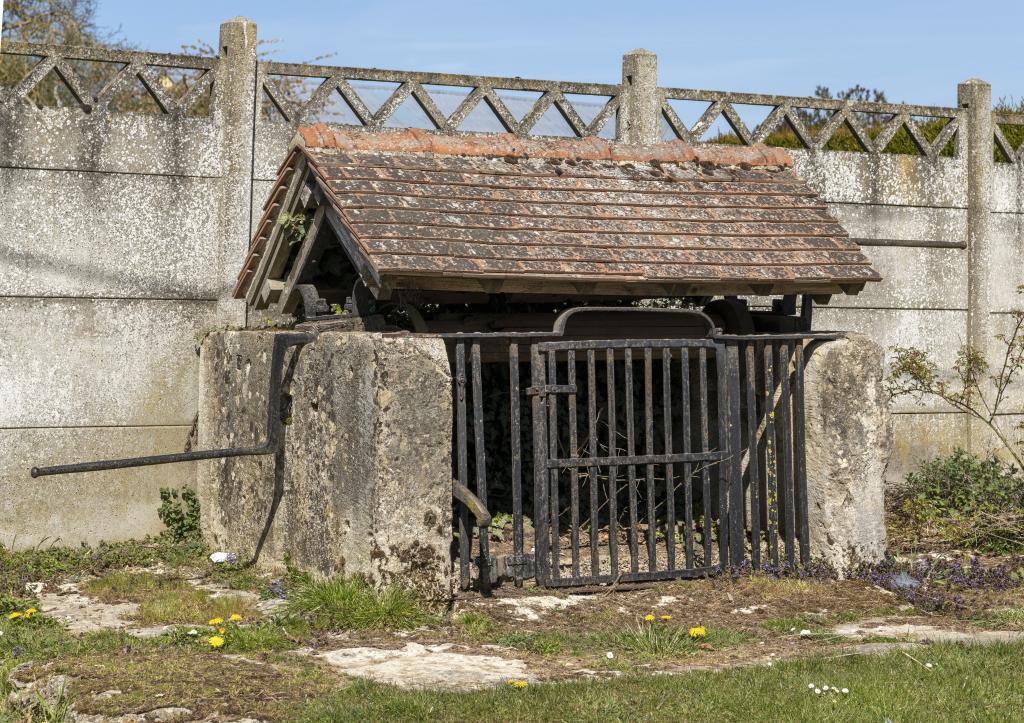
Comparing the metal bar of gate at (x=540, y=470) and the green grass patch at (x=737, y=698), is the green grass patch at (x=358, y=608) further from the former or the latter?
the green grass patch at (x=737, y=698)

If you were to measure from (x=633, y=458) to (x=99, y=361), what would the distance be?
4.31 metres

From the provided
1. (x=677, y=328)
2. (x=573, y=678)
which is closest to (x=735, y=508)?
(x=677, y=328)

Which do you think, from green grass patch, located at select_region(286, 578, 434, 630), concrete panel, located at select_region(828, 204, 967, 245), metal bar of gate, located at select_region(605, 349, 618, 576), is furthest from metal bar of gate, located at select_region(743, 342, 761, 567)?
concrete panel, located at select_region(828, 204, 967, 245)

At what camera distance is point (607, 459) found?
26.5 ft

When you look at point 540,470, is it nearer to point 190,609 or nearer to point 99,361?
point 190,609

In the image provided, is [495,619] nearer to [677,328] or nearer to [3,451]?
[677,328]

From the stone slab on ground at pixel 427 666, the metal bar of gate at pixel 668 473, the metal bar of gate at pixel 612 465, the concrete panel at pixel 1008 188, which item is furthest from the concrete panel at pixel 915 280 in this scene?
the stone slab on ground at pixel 427 666

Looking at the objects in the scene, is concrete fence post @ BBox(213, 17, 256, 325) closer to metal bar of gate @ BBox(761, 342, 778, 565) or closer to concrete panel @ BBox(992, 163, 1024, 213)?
metal bar of gate @ BBox(761, 342, 778, 565)

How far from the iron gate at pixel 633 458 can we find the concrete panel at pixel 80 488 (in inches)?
100

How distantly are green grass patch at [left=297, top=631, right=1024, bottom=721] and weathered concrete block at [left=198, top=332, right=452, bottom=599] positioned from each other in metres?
1.49

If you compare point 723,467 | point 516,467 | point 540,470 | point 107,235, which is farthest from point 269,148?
point 723,467

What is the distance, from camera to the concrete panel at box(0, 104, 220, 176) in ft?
30.6

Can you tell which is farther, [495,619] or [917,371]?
[917,371]

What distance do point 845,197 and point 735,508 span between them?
166 inches
